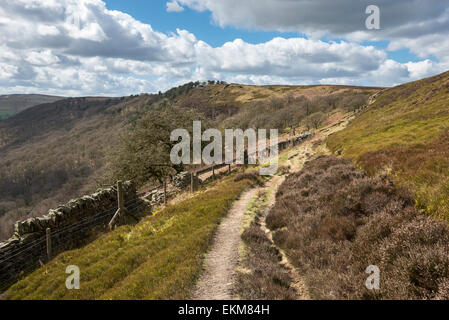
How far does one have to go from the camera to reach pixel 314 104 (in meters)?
104

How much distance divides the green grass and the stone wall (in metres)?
1.46

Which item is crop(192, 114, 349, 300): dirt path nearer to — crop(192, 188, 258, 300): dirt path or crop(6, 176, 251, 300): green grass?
crop(192, 188, 258, 300): dirt path

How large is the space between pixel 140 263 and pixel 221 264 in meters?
3.04

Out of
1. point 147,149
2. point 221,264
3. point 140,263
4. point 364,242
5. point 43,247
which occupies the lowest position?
point 43,247

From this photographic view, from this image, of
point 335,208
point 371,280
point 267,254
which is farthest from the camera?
point 335,208

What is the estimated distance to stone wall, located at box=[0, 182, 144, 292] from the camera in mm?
11695

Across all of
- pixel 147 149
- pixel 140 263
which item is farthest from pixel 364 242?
pixel 147 149

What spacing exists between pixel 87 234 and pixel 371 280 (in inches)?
557

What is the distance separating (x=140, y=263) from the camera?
359 inches

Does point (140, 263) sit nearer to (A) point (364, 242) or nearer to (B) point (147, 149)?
(A) point (364, 242)

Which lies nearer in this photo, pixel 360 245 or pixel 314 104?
pixel 360 245

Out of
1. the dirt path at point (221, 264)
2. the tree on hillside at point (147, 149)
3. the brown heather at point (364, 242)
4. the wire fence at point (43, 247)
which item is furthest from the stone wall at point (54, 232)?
the brown heather at point (364, 242)

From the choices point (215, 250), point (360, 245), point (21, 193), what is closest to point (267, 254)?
point (215, 250)
